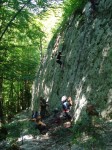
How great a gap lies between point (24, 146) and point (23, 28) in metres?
9.93

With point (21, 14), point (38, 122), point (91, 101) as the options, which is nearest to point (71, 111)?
point (38, 122)

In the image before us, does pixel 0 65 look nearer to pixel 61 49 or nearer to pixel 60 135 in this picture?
pixel 61 49

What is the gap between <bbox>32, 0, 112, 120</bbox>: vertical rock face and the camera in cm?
1271

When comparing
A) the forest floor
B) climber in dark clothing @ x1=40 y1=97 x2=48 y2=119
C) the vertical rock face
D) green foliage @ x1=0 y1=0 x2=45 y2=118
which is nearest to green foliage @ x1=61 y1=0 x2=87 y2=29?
the vertical rock face

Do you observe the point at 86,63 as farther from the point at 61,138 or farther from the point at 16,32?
the point at 16,32

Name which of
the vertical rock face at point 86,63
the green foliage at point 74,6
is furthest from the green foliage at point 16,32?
the green foliage at point 74,6

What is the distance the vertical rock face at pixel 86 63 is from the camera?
500 inches

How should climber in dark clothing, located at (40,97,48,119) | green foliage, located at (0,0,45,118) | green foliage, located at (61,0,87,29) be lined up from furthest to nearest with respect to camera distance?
green foliage, located at (61,0,87,29), climber in dark clothing, located at (40,97,48,119), green foliage, located at (0,0,45,118)

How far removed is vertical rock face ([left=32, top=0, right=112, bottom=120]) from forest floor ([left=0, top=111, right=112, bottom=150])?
1325 millimetres

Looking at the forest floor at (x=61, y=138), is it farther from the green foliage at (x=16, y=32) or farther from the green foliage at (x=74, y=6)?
the green foliage at (x=74, y=6)

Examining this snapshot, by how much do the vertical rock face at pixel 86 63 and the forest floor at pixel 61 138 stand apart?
1.33 m

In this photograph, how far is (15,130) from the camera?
13.7 meters

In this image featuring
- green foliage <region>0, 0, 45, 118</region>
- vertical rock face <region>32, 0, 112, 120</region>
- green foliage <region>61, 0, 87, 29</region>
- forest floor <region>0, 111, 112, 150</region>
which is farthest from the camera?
green foliage <region>61, 0, 87, 29</region>

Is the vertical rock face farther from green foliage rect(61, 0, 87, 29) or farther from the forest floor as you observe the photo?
the forest floor
